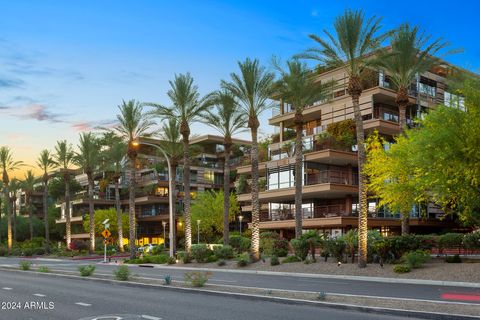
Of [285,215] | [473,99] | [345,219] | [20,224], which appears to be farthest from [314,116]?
[20,224]

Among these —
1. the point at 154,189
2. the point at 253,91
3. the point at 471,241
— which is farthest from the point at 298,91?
the point at 154,189

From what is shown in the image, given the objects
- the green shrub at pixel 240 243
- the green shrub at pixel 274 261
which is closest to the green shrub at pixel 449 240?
the green shrub at pixel 274 261

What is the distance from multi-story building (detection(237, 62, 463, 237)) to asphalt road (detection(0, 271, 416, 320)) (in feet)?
112

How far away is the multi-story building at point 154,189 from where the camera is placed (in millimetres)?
93938

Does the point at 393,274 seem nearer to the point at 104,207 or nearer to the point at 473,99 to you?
the point at 473,99

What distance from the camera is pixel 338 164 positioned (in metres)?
57.4

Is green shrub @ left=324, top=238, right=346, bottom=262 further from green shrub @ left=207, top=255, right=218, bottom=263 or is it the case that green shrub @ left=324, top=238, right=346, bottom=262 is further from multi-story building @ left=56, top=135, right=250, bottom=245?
multi-story building @ left=56, top=135, right=250, bottom=245

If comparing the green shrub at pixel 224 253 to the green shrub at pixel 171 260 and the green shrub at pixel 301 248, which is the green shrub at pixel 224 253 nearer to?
the green shrub at pixel 171 260

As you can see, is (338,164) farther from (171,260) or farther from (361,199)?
(361,199)

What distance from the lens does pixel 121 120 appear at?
51094mm

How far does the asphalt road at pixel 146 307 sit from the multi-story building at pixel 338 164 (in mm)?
34226

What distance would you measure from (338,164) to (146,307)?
146 feet

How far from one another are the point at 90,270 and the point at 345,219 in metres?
28.1

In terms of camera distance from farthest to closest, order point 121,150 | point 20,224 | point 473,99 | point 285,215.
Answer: point 20,224, point 121,150, point 285,215, point 473,99
